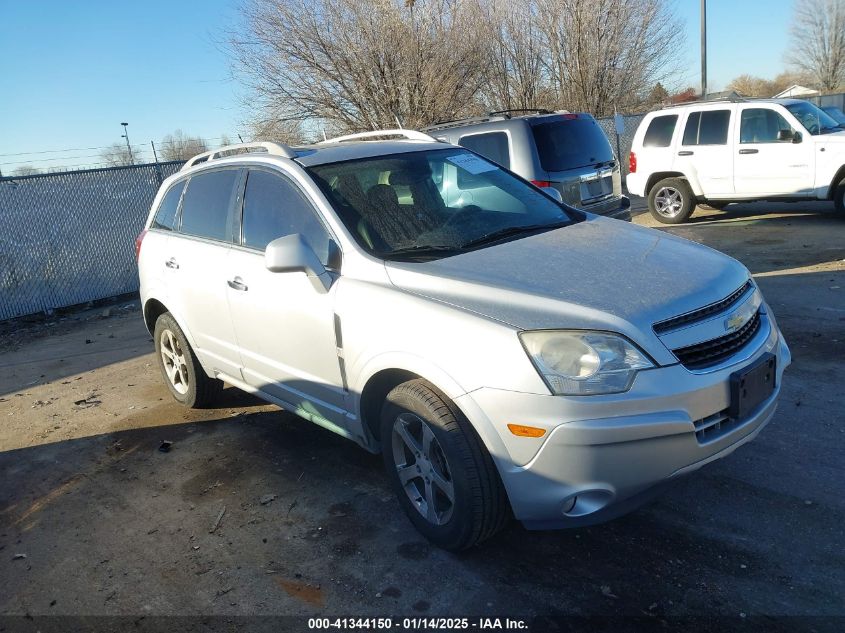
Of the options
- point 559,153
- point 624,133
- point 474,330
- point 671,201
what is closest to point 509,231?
point 474,330

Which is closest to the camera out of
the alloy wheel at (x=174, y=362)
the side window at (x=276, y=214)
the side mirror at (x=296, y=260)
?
the side mirror at (x=296, y=260)

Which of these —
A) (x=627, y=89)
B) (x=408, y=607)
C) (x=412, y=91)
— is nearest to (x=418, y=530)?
(x=408, y=607)

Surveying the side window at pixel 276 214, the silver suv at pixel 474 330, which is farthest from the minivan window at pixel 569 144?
the side window at pixel 276 214

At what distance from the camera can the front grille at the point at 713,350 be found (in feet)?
9.55

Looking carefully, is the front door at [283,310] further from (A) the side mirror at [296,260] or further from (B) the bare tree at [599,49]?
(B) the bare tree at [599,49]

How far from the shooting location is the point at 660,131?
12.3m

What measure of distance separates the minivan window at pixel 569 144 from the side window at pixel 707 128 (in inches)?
149

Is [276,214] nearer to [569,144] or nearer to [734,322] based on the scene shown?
[734,322]

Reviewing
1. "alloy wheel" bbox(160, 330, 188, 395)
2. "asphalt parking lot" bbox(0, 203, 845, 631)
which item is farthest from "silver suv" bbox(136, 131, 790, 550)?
"alloy wheel" bbox(160, 330, 188, 395)

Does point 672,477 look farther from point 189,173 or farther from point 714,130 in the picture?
point 714,130

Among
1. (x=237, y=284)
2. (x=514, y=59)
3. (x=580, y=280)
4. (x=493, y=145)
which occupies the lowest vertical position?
(x=237, y=284)

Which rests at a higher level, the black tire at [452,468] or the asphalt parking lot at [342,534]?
the black tire at [452,468]

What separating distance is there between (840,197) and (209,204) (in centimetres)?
959

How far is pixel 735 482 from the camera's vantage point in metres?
3.74
